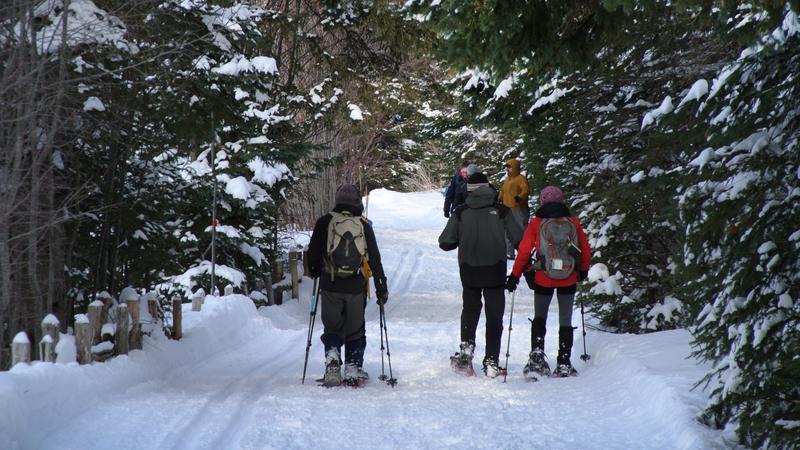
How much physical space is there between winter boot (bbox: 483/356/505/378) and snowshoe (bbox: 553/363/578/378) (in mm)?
586

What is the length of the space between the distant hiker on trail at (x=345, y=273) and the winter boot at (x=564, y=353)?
1.98m

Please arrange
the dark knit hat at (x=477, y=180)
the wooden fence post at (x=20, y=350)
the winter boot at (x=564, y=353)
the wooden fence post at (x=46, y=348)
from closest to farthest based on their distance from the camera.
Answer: the wooden fence post at (x=20, y=350), the wooden fence post at (x=46, y=348), the winter boot at (x=564, y=353), the dark knit hat at (x=477, y=180)

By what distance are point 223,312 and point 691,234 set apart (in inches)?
307

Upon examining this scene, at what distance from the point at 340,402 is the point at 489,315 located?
7.49 ft

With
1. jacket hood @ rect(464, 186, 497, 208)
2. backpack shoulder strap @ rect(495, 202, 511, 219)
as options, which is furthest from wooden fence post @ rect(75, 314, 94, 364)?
backpack shoulder strap @ rect(495, 202, 511, 219)

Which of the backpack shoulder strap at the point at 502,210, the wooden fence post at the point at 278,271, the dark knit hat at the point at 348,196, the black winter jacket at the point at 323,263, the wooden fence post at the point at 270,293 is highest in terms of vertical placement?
the dark knit hat at the point at 348,196

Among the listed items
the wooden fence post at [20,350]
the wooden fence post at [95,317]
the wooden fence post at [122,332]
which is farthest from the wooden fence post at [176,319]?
the wooden fence post at [20,350]

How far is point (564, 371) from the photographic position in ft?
28.1

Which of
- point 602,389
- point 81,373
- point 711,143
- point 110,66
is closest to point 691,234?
point 711,143

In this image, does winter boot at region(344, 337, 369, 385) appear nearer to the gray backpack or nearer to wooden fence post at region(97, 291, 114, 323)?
the gray backpack

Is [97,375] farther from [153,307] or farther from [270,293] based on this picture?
[270,293]

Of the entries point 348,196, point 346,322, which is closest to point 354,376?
point 346,322

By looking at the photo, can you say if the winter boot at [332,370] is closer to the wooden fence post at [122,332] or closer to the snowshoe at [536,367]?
the snowshoe at [536,367]

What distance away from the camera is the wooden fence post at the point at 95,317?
7848 mm
